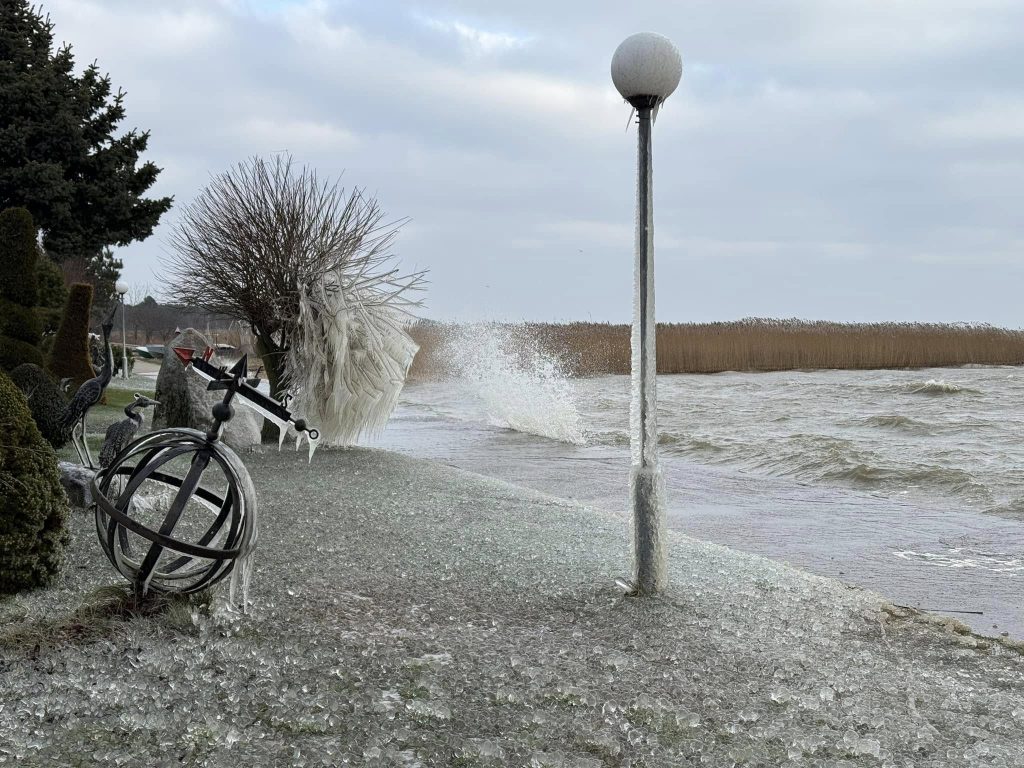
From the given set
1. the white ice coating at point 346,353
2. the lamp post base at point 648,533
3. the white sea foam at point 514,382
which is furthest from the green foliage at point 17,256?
the lamp post base at point 648,533

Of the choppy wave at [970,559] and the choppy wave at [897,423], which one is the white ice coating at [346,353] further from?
the choppy wave at [897,423]

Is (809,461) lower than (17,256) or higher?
lower

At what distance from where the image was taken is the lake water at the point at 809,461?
7199mm

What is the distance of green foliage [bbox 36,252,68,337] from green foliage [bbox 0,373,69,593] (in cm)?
1788

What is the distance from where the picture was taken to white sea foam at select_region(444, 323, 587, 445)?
680 inches

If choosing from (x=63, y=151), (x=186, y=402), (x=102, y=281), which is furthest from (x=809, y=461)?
(x=102, y=281)

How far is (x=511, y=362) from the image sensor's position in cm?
1975

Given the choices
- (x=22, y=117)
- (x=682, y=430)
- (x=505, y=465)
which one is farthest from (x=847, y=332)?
(x=22, y=117)

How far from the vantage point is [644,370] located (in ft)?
17.3

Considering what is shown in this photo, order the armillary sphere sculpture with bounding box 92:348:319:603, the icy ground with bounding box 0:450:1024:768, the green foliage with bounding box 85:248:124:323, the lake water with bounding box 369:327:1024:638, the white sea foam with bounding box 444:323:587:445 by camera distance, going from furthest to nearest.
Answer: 1. the green foliage with bounding box 85:248:124:323
2. the white sea foam with bounding box 444:323:587:445
3. the lake water with bounding box 369:327:1024:638
4. the armillary sphere sculpture with bounding box 92:348:319:603
5. the icy ground with bounding box 0:450:1024:768

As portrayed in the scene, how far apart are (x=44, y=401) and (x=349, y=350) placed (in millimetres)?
3588

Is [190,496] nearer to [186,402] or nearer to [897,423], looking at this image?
[186,402]

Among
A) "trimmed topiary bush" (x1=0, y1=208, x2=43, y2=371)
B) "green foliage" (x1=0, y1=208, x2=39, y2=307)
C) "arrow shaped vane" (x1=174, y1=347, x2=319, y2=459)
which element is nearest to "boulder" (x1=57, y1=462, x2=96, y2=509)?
"arrow shaped vane" (x1=174, y1=347, x2=319, y2=459)

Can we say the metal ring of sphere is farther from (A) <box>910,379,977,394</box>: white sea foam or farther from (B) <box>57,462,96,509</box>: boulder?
(A) <box>910,379,977,394</box>: white sea foam
